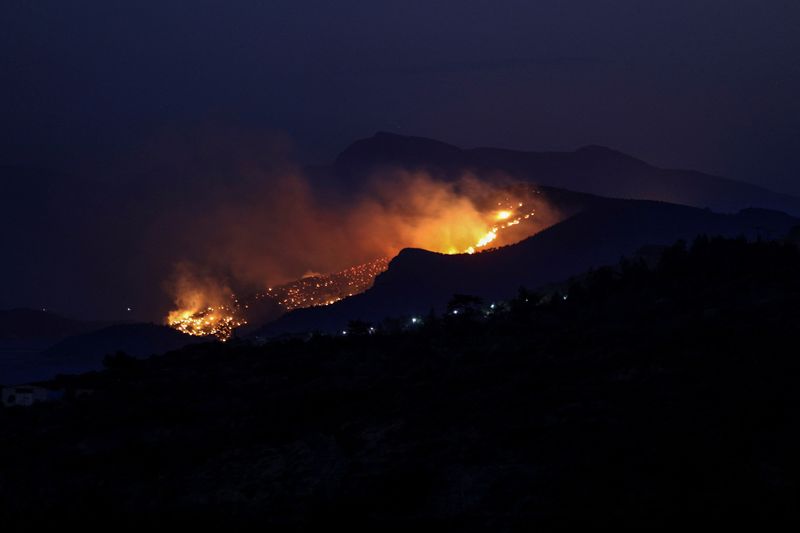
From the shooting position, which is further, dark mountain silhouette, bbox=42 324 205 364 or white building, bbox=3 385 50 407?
dark mountain silhouette, bbox=42 324 205 364

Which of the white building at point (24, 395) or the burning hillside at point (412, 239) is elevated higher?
the burning hillside at point (412, 239)

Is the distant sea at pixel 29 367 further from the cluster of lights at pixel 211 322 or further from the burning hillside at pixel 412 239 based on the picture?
the burning hillside at pixel 412 239

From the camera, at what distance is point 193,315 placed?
148000 mm

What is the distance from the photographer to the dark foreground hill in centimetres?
2502

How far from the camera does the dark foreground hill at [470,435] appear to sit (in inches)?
985

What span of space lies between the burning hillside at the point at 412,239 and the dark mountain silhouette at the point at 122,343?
4295 millimetres

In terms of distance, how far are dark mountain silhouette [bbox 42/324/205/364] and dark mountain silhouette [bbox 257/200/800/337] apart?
23433mm

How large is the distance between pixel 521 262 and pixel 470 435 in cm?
9034

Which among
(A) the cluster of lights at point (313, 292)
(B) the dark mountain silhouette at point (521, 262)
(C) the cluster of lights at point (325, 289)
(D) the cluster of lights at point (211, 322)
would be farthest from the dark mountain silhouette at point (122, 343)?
(B) the dark mountain silhouette at point (521, 262)

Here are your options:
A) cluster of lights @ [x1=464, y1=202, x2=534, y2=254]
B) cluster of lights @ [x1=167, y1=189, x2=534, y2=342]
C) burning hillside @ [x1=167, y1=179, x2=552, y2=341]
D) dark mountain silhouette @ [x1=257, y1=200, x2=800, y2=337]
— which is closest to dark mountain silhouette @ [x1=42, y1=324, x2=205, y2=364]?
cluster of lights @ [x1=167, y1=189, x2=534, y2=342]

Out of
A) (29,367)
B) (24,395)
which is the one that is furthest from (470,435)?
(29,367)

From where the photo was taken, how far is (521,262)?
12138cm

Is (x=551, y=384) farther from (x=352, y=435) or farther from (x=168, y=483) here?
(x=168, y=483)

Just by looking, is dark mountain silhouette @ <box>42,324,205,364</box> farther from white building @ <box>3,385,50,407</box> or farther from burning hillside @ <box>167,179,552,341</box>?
white building @ <box>3,385,50,407</box>
